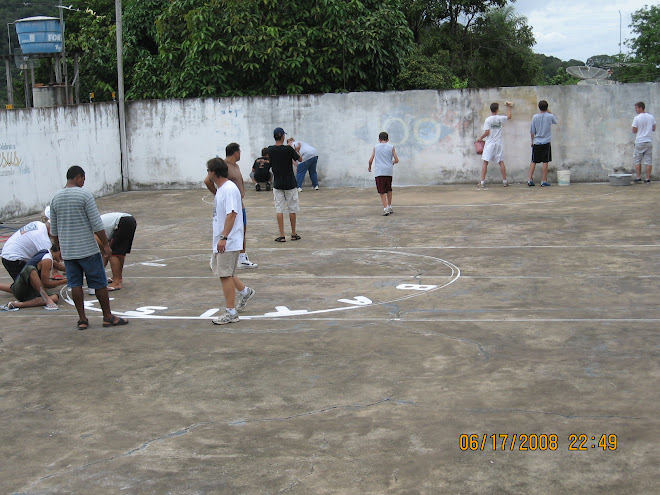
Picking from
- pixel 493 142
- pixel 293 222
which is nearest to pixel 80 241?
pixel 293 222

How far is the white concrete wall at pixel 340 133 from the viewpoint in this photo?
18141 mm

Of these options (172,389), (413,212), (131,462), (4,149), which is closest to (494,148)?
(413,212)

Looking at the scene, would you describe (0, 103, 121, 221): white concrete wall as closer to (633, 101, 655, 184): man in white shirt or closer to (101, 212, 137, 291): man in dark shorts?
(101, 212, 137, 291): man in dark shorts

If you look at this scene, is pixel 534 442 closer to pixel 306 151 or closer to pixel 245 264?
pixel 245 264

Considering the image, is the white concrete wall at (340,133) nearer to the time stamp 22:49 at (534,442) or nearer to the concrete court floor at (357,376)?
the concrete court floor at (357,376)

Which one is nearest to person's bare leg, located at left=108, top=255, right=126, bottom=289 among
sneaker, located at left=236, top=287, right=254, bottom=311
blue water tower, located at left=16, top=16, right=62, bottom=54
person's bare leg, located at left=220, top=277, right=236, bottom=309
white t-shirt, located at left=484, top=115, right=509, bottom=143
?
sneaker, located at left=236, top=287, right=254, bottom=311

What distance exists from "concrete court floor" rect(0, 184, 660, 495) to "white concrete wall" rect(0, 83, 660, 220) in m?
6.94

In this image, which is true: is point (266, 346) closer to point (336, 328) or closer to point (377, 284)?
point (336, 328)

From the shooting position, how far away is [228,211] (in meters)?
8.09

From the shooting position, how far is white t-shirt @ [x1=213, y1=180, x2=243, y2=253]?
813 cm

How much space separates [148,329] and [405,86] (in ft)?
59.7

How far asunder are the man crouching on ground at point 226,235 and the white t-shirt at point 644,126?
12.0 metres

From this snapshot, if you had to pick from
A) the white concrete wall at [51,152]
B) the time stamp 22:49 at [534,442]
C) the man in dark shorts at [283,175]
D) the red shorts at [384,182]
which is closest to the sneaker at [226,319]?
the time stamp 22:49 at [534,442]

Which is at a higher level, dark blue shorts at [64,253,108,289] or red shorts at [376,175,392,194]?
red shorts at [376,175,392,194]
